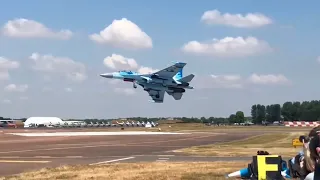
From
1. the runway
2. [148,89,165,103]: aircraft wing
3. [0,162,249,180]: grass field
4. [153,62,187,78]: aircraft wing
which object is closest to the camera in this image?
[0,162,249,180]: grass field

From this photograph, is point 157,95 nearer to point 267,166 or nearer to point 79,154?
point 79,154

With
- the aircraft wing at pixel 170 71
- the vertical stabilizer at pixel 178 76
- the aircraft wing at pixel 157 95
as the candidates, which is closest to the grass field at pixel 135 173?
the aircraft wing at pixel 170 71

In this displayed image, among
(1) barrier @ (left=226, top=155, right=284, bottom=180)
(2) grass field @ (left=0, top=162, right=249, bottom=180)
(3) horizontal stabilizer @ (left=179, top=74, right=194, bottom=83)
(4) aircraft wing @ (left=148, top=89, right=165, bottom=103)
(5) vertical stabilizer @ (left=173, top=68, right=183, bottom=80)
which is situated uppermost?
(5) vertical stabilizer @ (left=173, top=68, right=183, bottom=80)

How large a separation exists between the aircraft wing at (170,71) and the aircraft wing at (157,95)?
298 centimetres

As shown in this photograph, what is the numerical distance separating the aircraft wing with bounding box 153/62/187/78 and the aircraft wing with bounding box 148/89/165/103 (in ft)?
9.77

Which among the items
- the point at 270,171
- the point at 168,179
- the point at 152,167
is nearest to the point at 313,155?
the point at 270,171

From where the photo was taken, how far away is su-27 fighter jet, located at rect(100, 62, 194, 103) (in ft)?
212

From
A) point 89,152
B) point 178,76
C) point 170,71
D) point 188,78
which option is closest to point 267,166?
point 89,152

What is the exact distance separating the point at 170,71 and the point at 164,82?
6.60 ft

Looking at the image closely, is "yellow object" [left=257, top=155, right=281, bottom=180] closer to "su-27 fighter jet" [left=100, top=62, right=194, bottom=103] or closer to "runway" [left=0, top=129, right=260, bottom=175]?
"runway" [left=0, top=129, right=260, bottom=175]

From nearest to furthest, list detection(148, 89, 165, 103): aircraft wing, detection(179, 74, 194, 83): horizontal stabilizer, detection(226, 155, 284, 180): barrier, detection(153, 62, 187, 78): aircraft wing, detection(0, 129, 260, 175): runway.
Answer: detection(226, 155, 284, 180): barrier
detection(0, 129, 260, 175): runway
detection(179, 74, 194, 83): horizontal stabilizer
detection(153, 62, 187, 78): aircraft wing
detection(148, 89, 165, 103): aircraft wing

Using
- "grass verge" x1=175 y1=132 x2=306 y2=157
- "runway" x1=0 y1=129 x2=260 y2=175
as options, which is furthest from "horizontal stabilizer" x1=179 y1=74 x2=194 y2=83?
"grass verge" x1=175 y1=132 x2=306 y2=157

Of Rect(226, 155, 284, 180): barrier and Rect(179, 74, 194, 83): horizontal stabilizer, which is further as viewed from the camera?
Rect(179, 74, 194, 83): horizontal stabilizer

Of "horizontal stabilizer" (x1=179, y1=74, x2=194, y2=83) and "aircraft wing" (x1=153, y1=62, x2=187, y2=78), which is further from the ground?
"aircraft wing" (x1=153, y1=62, x2=187, y2=78)
